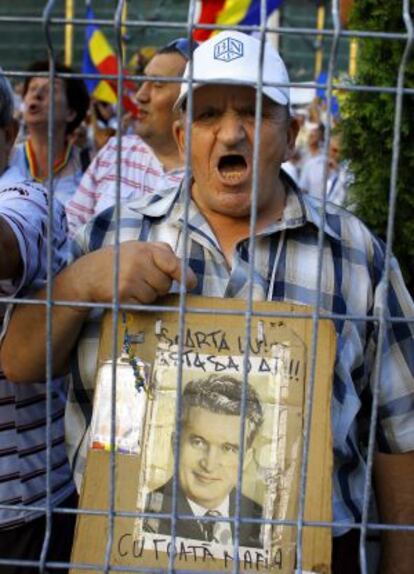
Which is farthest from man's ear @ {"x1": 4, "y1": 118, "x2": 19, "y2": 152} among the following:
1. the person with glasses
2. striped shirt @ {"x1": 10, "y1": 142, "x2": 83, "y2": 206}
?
striped shirt @ {"x1": 10, "y1": 142, "x2": 83, "y2": 206}

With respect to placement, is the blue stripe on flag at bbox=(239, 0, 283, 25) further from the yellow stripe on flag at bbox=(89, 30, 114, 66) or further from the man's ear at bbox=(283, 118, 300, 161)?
the man's ear at bbox=(283, 118, 300, 161)

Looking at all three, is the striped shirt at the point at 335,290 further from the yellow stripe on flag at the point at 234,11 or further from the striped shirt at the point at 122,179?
the yellow stripe on flag at the point at 234,11

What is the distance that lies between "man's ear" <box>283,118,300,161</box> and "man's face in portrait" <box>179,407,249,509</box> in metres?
0.79

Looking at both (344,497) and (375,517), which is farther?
(375,517)

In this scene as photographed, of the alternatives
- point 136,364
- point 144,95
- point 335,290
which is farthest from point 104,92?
point 136,364

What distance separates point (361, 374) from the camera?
6.24ft

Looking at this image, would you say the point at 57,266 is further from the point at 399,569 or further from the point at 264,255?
the point at 399,569

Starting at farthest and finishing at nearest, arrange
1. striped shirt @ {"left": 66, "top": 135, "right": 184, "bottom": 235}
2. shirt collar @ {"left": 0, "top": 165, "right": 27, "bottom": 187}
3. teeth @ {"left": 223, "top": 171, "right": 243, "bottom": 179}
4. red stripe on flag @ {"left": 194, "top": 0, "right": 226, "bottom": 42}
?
red stripe on flag @ {"left": 194, "top": 0, "right": 226, "bottom": 42} → striped shirt @ {"left": 66, "top": 135, "right": 184, "bottom": 235} → shirt collar @ {"left": 0, "top": 165, "right": 27, "bottom": 187} → teeth @ {"left": 223, "top": 171, "right": 243, "bottom": 179}

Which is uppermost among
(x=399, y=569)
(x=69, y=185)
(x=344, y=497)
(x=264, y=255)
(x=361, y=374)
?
(x=69, y=185)

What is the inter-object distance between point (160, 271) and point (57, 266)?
34 cm

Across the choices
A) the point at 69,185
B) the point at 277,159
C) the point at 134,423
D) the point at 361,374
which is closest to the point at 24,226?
the point at 134,423

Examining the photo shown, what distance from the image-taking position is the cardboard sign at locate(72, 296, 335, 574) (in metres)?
1.52

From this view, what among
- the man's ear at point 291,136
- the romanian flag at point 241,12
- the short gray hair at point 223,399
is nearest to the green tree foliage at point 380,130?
A: the man's ear at point 291,136

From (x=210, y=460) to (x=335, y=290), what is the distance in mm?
525
